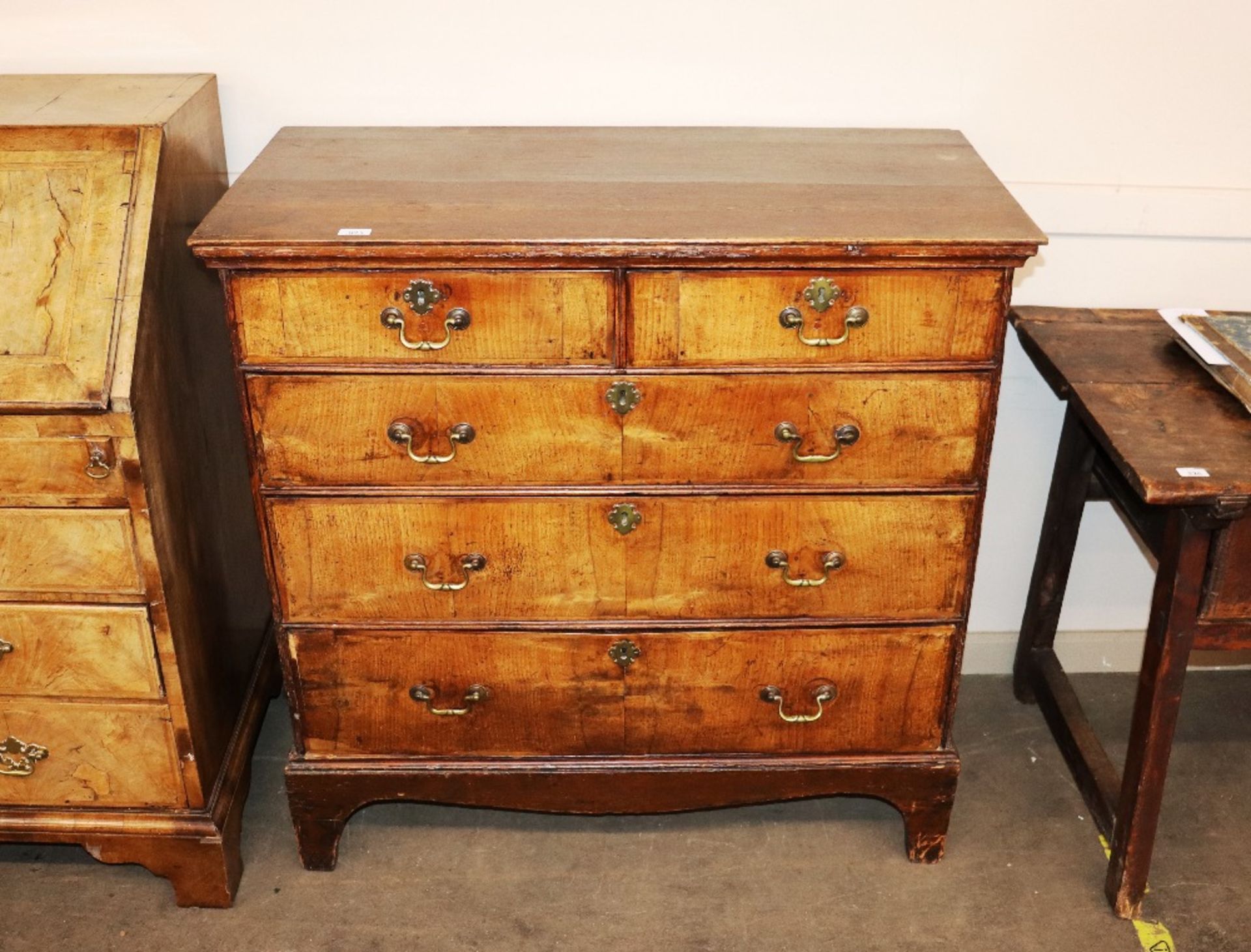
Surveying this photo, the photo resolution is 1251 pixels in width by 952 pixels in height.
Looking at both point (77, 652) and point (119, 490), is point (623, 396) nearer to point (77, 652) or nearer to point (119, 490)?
point (119, 490)

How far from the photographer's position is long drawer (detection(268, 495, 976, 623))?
217 cm

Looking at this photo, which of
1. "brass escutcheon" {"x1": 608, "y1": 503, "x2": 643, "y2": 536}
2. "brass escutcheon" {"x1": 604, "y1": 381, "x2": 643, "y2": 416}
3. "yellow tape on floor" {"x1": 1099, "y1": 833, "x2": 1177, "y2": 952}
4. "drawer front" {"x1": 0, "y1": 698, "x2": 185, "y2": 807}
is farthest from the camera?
"yellow tape on floor" {"x1": 1099, "y1": 833, "x2": 1177, "y2": 952}

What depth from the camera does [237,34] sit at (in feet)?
8.05

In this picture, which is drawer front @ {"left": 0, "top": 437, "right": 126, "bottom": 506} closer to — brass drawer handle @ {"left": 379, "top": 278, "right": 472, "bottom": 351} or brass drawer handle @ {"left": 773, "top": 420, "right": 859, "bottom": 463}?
brass drawer handle @ {"left": 379, "top": 278, "right": 472, "bottom": 351}

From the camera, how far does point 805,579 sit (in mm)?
2246

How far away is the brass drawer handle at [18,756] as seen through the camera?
7.51ft

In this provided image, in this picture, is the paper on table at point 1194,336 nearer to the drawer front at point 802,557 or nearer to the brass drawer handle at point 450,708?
the drawer front at point 802,557

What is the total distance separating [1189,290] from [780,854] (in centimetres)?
146

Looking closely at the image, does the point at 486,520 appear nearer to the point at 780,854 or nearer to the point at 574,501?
the point at 574,501

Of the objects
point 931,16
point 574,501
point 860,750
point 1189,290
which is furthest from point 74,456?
point 1189,290

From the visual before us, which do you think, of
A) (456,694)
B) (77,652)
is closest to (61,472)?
(77,652)

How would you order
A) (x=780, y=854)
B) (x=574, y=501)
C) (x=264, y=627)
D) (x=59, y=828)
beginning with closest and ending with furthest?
(x=574, y=501) < (x=59, y=828) < (x=780, y=854) < (x=264, y=627)

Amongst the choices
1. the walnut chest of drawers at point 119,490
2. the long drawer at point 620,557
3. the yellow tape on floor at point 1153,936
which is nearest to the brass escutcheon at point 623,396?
the long drawer at point 620,557

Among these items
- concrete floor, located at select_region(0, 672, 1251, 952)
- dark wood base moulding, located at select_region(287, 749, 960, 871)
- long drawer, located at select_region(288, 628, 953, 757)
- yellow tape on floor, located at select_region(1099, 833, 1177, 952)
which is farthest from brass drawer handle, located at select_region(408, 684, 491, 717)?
yellow tape on floor, located at select_region(1099, 833, 1177, 952)
